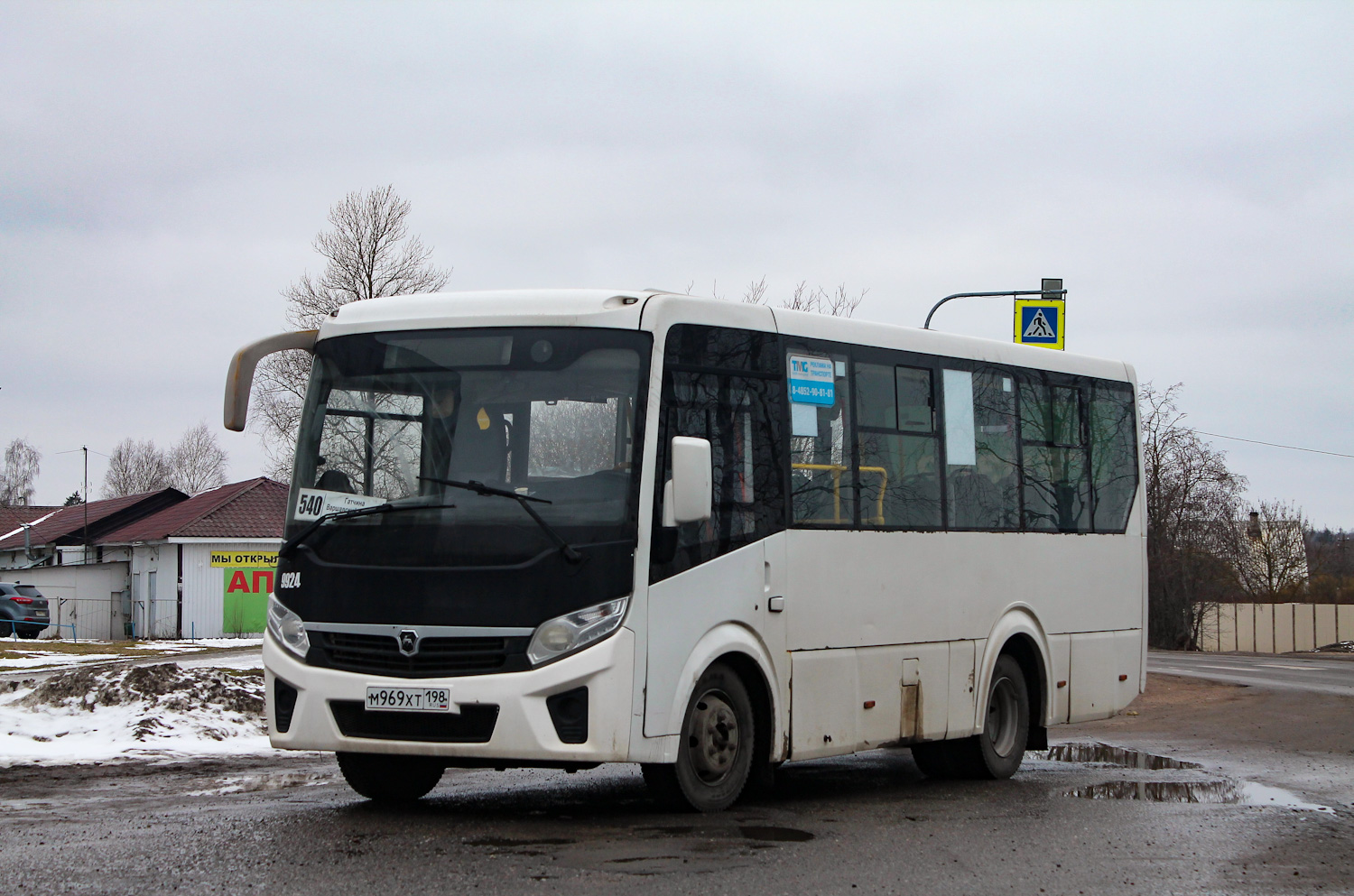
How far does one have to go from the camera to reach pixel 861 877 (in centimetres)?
693

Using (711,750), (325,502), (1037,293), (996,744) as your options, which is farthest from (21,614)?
(711,750)

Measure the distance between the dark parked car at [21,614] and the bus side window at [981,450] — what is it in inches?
1529

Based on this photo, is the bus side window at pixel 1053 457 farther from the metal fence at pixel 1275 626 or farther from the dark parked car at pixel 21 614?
the metal fence at pixel 1275 626

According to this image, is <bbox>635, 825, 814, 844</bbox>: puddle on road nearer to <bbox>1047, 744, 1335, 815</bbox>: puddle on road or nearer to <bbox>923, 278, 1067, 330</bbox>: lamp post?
<bbox>1047, 744, 1335, 815</bbox>: puddle on road

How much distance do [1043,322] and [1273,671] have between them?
13676mm

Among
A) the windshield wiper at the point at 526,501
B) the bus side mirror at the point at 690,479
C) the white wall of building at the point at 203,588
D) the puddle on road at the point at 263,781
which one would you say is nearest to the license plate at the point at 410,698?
the windshield wiper at the point at 526,501

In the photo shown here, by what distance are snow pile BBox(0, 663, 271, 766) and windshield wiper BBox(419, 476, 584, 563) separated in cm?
567

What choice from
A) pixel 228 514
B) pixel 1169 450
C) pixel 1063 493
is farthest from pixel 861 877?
pixel 1169 450

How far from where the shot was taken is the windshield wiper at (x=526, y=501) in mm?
8070

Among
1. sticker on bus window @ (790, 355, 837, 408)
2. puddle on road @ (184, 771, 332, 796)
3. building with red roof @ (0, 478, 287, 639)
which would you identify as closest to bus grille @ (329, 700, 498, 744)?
puddle on road @ (184, 771, 332, 796)

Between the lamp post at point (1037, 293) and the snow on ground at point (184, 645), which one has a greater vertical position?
the lamp post at point (1037, 293)

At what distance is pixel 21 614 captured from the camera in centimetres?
4488

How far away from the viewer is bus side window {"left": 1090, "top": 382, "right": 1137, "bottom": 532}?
12.9 m

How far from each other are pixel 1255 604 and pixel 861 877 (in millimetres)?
65580
